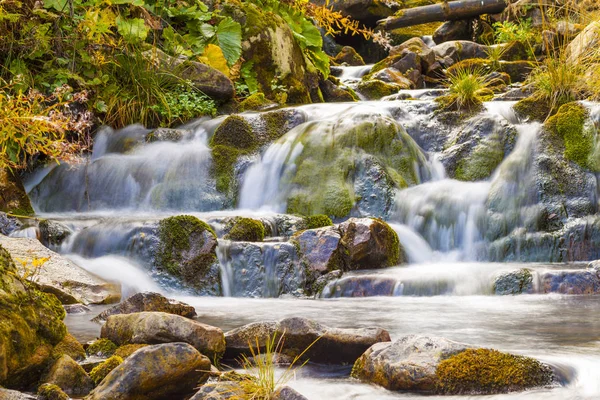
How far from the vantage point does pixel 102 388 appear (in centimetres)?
289

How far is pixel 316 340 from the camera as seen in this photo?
3596mm

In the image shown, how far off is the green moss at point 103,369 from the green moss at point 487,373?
1448mm

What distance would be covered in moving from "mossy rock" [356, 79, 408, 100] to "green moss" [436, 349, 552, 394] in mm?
9964

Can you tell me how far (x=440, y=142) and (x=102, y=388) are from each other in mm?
7174

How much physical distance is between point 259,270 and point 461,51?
Result: 413 inches

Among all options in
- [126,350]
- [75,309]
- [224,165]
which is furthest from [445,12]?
[126,350]

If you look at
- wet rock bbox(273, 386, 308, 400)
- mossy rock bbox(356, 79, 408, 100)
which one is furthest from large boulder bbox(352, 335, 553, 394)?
mossy rock bbox(356, 79, 408, 100)

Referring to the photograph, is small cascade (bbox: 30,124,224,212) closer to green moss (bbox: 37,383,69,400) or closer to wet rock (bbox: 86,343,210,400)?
wet rock (bbox: 86,343,210,400)

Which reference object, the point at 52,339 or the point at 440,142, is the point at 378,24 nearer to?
the point at 440,142

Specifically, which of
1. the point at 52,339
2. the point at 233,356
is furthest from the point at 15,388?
the point at 233,356

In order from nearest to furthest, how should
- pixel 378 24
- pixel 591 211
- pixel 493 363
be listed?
pixel 493 363
pixel 591 211
pixel 378 24

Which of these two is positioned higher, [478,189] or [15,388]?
[478,189]

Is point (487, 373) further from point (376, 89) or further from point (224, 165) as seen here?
point (376, 89)

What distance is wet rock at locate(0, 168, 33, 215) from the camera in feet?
26.8
